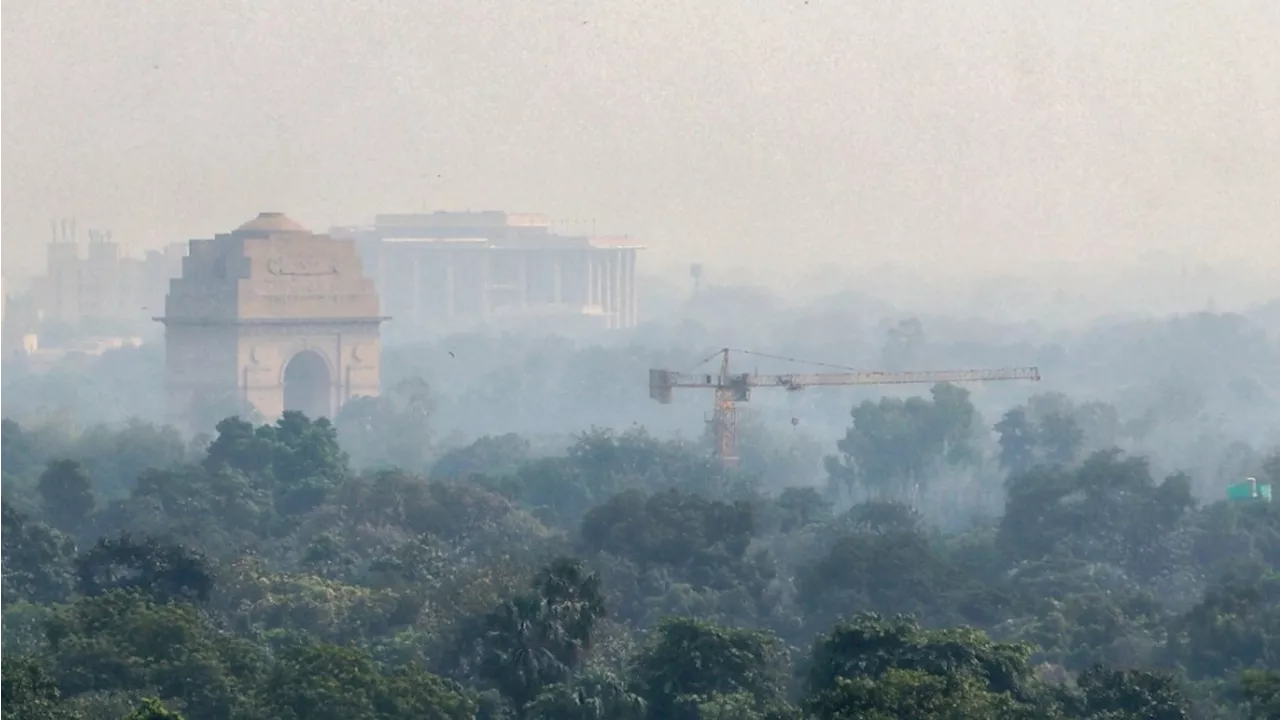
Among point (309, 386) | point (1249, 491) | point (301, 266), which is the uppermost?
point (301, 266)

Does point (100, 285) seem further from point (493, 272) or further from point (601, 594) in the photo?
point (601, 594)

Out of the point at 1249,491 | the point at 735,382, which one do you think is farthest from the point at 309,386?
the point at 1249,491

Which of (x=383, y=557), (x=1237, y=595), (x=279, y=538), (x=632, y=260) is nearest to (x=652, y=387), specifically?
(x=279, y=538)

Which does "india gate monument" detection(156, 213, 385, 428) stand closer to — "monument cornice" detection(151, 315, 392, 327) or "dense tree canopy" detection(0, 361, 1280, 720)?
"monument cornice" detection(151, 315, 392, 327)

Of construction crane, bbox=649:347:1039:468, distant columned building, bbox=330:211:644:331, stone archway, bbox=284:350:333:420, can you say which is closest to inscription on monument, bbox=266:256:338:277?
stone archway, bbox=284:350:333:420

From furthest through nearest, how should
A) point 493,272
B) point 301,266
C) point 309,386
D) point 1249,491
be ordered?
1. point 493,272
2. point 309,386
3. point 301,266
4. point 1249,491

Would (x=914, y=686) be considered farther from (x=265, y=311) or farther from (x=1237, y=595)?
(x=265, y=311)
